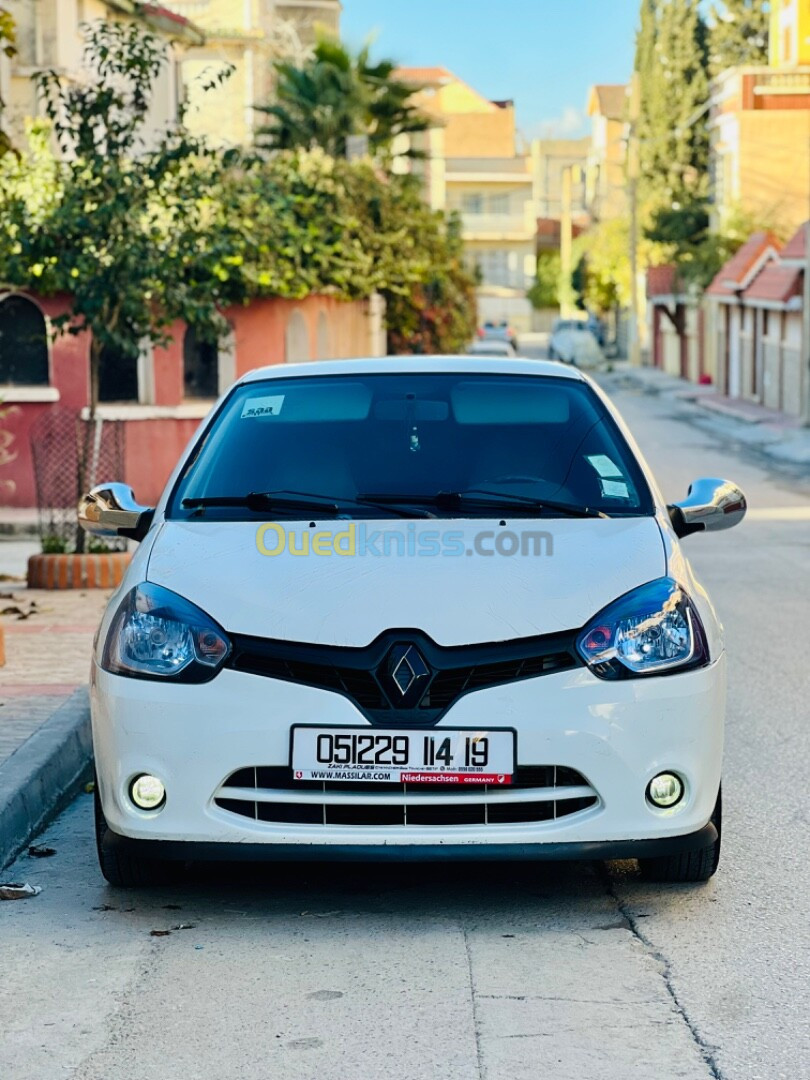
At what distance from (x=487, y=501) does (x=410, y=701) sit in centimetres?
104

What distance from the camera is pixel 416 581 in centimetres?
500

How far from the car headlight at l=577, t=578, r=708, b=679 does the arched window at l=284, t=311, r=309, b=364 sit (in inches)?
746

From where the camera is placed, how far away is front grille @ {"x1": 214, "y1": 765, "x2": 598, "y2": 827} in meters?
4.84

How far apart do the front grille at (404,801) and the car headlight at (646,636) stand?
0.32 metres

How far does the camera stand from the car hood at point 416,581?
16.0ft

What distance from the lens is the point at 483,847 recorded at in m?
4.86

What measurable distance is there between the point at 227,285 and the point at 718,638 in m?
16.4

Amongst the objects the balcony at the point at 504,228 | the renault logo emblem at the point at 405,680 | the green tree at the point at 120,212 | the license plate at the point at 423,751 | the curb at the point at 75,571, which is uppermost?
the balcony at the point at 504,228

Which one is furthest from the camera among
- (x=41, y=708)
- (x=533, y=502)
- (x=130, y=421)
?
(x=130, y=421)

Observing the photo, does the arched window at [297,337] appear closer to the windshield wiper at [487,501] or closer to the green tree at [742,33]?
the windshield wiper at [487,501]

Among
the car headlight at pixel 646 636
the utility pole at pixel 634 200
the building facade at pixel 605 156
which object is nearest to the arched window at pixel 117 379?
the car headlight at pixel 646 636

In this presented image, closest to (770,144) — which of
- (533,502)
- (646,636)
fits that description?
(533,502)

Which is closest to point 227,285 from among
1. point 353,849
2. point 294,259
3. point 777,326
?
point 294,259

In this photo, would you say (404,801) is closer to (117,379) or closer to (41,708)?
(41,708)
